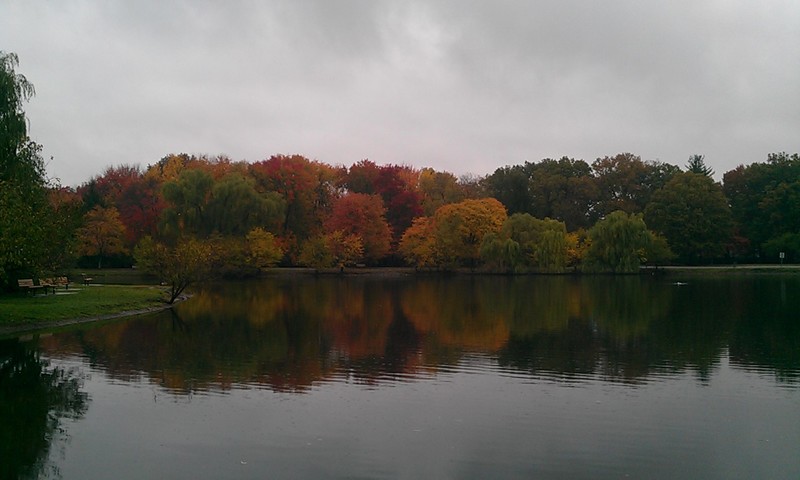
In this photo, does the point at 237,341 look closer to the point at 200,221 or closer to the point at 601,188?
the point at 200,221

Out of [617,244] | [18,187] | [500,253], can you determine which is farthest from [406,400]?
[617,244]

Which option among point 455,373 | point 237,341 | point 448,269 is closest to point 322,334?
point 237,341

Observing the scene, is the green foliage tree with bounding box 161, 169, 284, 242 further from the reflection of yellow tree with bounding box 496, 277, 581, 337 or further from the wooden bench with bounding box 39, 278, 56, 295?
the wooden bench with bounding box 39, 278, 56, 295

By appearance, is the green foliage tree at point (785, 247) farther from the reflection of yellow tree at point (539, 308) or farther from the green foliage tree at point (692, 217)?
the reflection of yellow tree at point (539, 308)

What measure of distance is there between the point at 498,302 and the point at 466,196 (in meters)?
46.8

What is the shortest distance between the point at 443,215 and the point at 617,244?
17.0 m

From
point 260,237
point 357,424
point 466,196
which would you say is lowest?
point 357,424

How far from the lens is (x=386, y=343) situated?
18797 millimetres

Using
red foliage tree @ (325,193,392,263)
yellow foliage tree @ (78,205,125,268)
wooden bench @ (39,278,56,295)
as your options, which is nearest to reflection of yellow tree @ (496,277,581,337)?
wooden bench @ (39,278,56,295)

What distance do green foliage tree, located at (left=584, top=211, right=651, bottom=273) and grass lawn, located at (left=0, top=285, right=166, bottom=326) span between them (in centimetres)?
3890

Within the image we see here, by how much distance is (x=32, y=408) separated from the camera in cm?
1142

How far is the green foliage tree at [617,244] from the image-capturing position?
192 feet

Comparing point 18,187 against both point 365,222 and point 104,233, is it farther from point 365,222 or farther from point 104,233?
point 365,222

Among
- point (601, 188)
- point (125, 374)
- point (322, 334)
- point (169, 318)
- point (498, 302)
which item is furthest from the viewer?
point (601, 188)
